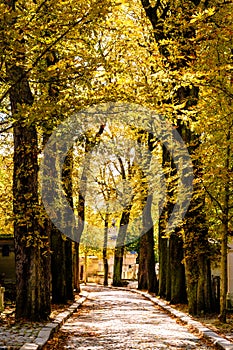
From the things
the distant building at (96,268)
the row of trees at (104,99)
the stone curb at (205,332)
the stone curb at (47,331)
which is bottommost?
the stone curb at (205,332)

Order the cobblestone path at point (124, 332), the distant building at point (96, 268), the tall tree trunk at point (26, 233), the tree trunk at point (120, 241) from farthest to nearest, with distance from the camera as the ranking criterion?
the distant building at point (96, 268), the tree trunk at point (120, 241), the tall tree trunk at point (26, 233), the cobblestone path at point (124, 332)

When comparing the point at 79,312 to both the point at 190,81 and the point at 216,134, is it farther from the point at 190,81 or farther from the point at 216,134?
the point at 190,81

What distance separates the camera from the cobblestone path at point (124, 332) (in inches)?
467

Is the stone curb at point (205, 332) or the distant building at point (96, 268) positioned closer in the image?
the stone curb at point (205, 332)

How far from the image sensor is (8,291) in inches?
942

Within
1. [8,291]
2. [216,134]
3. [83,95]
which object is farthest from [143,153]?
[83,95]

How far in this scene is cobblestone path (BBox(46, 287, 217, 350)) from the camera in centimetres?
1186

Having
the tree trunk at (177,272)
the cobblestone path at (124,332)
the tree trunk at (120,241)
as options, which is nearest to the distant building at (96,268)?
the tree trunk at (120,241)

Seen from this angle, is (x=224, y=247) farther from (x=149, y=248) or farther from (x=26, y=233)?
(x=149, y=248)

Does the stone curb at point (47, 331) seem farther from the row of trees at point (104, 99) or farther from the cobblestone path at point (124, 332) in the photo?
the row of trees at point (104, 99)

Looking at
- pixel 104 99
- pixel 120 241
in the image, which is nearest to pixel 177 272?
pixel 104 99

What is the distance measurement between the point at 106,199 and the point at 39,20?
34904 mm

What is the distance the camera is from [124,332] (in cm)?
1410

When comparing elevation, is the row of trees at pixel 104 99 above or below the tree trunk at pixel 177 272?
above
